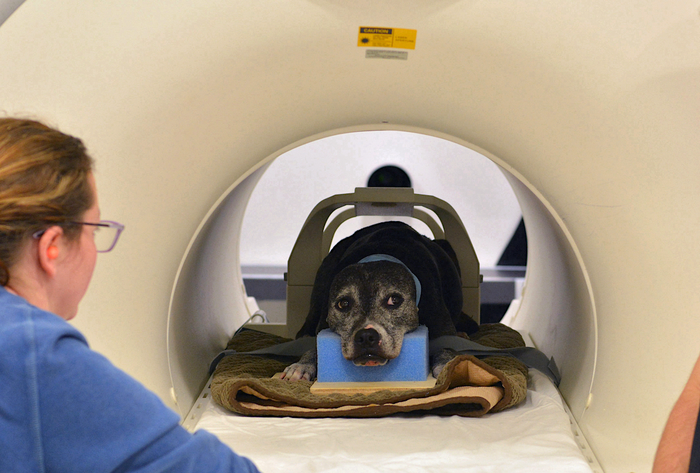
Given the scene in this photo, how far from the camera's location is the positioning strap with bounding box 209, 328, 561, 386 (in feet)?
6.34

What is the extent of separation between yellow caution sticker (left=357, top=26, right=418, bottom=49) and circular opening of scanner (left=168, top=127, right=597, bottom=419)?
41 cm

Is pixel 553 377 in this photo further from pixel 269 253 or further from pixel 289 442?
pixel 269 253

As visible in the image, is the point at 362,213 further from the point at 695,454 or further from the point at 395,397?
the point at 695,454

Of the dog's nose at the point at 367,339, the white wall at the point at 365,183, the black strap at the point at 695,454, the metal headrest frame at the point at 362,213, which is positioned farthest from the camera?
the white wall at the point at 365,183

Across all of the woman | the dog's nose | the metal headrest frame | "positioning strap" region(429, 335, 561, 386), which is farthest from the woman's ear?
the metal headrest frame

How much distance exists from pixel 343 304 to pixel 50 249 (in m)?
1.29

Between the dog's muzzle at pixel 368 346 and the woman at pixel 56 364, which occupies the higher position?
the woman at pixel 56 364

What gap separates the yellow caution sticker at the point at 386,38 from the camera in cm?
131

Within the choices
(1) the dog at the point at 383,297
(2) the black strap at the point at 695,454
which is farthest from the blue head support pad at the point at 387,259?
(2) the black strap at the point at 695,454

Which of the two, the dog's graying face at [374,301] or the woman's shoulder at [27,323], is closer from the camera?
the woman's shoulder at [27,323]

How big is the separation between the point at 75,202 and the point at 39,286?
102 mm

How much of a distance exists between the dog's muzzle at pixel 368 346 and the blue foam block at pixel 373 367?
2.4 inches

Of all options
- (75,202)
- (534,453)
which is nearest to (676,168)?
(534,453)

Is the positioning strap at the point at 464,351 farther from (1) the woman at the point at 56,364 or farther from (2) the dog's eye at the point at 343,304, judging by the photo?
(1) the woman at the point at 56,364
